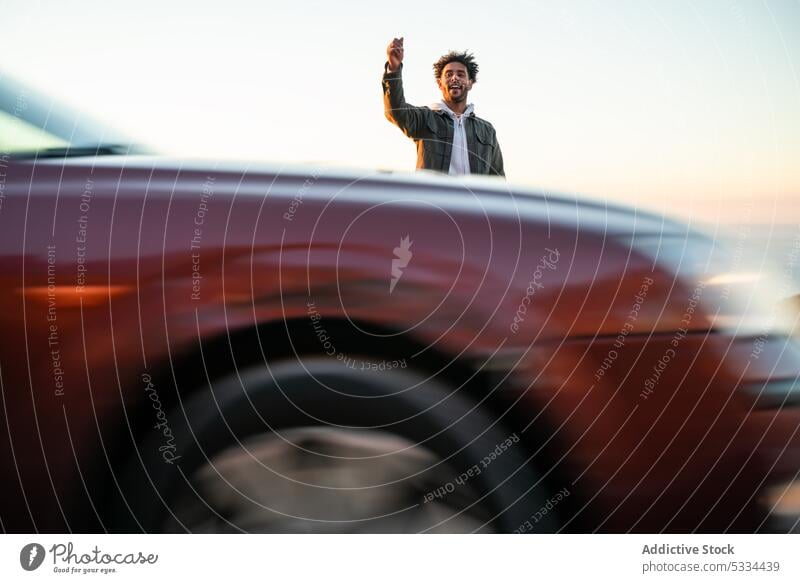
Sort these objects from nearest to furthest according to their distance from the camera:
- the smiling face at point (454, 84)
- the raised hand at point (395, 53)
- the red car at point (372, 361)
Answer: the red car at point (372, 361) → the raised hand at point (395, 53) → the smiling face at point (454, 84)

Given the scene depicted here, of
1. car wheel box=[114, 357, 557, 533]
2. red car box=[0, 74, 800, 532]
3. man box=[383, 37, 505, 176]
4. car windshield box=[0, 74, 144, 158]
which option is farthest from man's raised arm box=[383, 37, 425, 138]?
car wheel box=[114, 357, 557, 533]

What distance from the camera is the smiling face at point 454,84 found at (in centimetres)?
290

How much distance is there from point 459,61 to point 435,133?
0.84 ft

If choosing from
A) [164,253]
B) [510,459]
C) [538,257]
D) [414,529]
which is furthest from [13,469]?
[538,257]

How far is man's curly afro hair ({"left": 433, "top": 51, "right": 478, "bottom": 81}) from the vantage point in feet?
9.20

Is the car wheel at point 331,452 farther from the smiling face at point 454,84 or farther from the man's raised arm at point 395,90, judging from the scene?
the smiling face at point 454,84

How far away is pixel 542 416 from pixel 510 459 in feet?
0.38

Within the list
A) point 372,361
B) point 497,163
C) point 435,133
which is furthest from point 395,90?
point 372,361

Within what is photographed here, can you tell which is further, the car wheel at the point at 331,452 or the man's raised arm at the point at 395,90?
the man's raised arm at the point at 395,90

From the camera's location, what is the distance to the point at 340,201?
1.84 metres

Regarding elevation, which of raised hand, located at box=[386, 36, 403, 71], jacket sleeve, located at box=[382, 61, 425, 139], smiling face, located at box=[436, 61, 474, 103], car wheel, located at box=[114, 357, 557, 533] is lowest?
car wheel, located at box=[114, 357, 557, 533]

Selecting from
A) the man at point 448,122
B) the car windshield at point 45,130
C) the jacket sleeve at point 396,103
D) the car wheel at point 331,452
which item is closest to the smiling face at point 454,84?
the man at point 448,122

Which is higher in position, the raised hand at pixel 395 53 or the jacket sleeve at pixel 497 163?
the raised hand at pixel 395 53

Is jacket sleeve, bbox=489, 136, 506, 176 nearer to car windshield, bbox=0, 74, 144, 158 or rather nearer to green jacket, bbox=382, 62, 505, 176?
green jacket, bbox=382, 62, 505, 176
